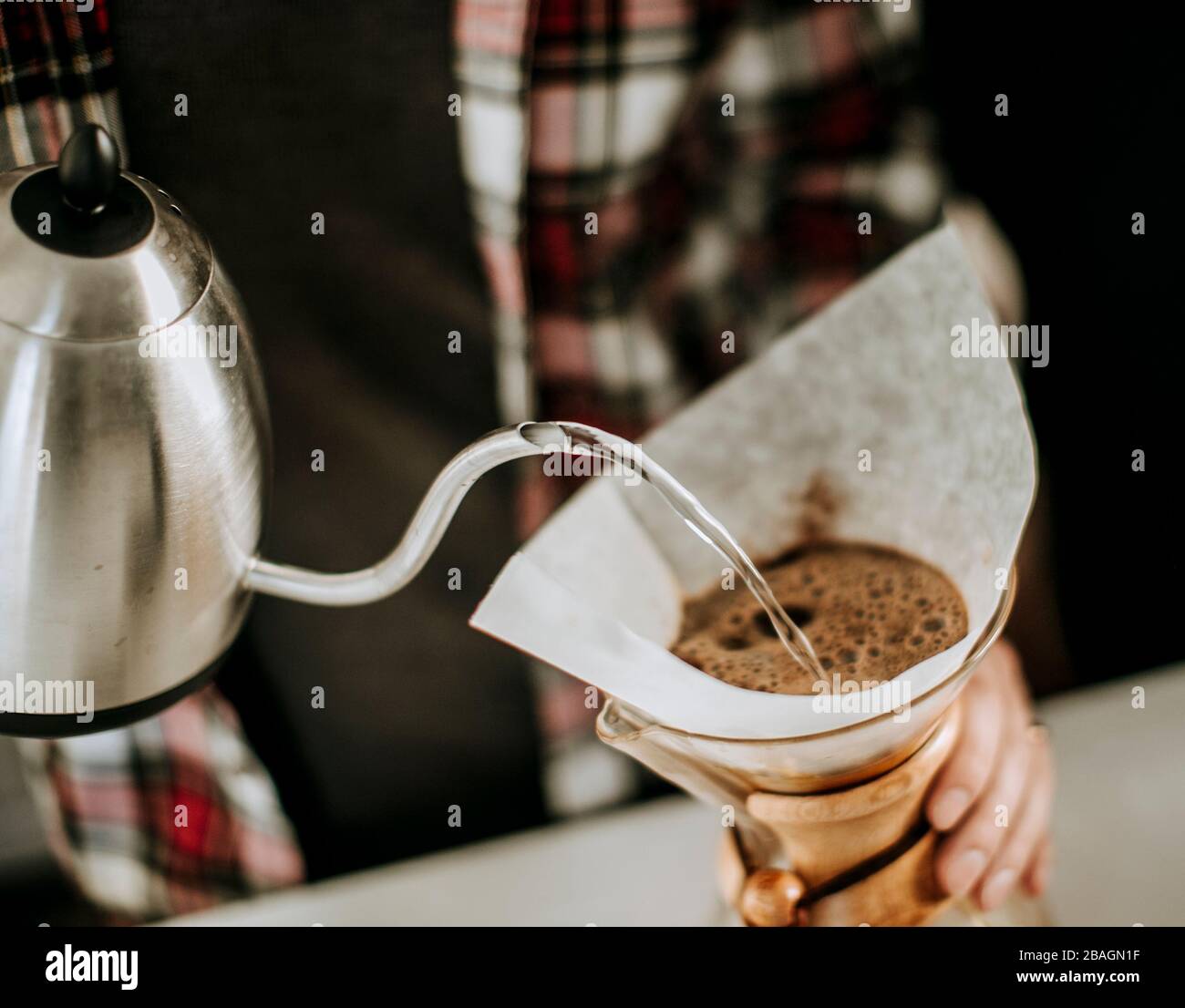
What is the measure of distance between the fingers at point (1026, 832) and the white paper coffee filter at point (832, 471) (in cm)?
16

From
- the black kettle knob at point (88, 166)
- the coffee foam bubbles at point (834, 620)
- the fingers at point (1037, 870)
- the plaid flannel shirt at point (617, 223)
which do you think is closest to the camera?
the black kettle knob at point (88, 166)

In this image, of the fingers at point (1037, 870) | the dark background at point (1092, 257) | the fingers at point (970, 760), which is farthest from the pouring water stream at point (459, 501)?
the dark background at point (1092, 257)

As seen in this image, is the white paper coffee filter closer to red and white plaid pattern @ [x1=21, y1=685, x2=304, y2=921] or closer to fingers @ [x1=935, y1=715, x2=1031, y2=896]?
fingers @ [x1=935, y1=715, x2=1031, y2=896]

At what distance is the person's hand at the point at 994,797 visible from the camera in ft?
1.54

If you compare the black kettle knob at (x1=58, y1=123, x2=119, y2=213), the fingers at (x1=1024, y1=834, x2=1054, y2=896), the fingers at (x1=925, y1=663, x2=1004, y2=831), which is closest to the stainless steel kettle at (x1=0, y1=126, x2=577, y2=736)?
the black kettle knob at (x1=58, y1=123, x2=119, y2=213)

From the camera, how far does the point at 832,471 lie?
486 mm

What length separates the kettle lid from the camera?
0.31 m

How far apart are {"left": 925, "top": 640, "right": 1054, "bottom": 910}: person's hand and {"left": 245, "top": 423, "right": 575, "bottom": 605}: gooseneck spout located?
0.77 ft

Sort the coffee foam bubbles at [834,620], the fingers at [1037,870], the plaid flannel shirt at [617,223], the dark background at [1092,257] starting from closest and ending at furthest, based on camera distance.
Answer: the coffee foam bubbles at [834,620] → the fingers at [1037,870] → the plaid flannel shirt at [617,223] → the dark background at [1092,257]

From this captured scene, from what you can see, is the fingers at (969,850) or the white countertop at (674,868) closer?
the fingers at (969,850)

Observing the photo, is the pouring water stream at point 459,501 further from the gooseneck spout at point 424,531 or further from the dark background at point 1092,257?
the dark background at point 1092,257
